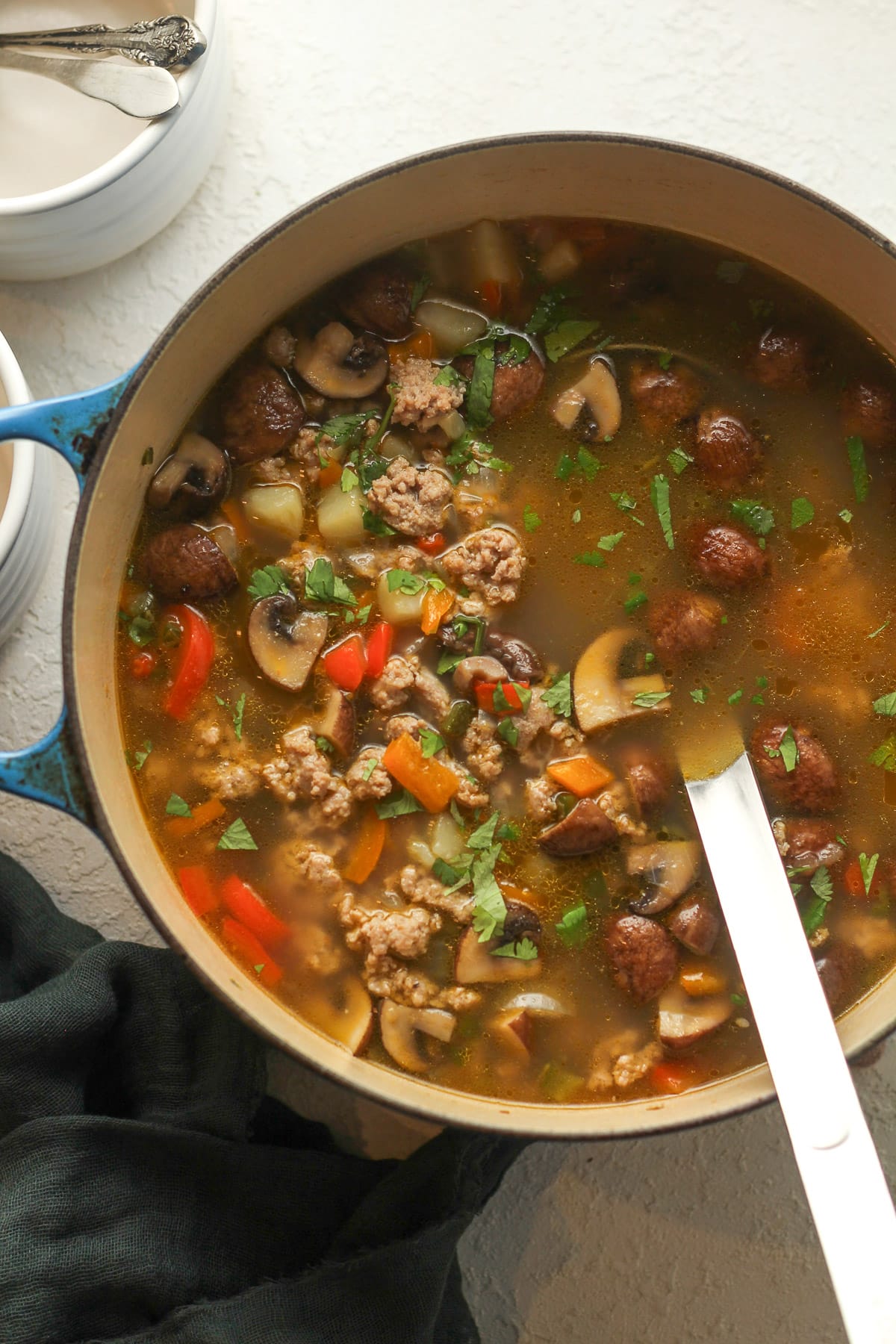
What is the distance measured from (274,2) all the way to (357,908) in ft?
7.66

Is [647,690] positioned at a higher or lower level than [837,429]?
lower

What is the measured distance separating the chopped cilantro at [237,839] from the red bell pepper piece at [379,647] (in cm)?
48

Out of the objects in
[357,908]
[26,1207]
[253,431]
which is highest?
[253,431]

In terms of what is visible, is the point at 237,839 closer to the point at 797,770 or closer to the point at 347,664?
the point at 347,664

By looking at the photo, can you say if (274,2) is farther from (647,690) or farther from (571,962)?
(571,962)

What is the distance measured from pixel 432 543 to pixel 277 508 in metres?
0.39

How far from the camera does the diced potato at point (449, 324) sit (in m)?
2.86

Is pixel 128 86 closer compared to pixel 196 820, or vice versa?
pixel 128 86

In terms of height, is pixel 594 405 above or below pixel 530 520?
above

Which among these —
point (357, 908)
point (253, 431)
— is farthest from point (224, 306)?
point (357, 908)

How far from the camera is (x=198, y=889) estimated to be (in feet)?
9.24

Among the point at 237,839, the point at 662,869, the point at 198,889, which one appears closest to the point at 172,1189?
the point at 198,889

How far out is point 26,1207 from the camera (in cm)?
267

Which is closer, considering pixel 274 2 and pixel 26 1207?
pixel 26 1207
